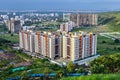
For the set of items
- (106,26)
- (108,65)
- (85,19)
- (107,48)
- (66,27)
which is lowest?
(107,48)

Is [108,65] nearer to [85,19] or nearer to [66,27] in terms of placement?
[66,27]

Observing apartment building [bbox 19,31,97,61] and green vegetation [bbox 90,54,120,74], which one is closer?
green vegetation [bbox 90,54,120,74]

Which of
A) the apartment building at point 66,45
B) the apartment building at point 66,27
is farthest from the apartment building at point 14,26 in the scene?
the apartment building at point 66,45

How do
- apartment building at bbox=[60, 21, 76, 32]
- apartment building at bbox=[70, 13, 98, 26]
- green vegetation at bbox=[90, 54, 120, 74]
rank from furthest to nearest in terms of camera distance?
apartment building at bbox=[70, 13, 98, 26] < apartment building at bbox=[60, 21, 76, 32] < green vegetation at bbox=[90, 54, 120, 74]

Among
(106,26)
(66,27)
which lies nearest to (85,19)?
(106,26)

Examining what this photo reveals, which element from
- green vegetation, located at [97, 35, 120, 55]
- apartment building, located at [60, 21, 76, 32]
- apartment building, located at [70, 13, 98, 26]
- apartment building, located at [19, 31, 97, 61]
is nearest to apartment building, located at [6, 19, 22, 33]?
apartment building, located at [60, 21, 76, 32]

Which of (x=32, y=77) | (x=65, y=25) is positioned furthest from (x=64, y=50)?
(x=65, y=25)

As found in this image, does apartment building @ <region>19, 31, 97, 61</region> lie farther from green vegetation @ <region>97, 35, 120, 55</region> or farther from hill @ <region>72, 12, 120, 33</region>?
hill @ <region>72, 12, 120, 33</region>

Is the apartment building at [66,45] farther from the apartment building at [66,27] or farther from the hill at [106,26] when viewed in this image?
the hill at [106,26]
